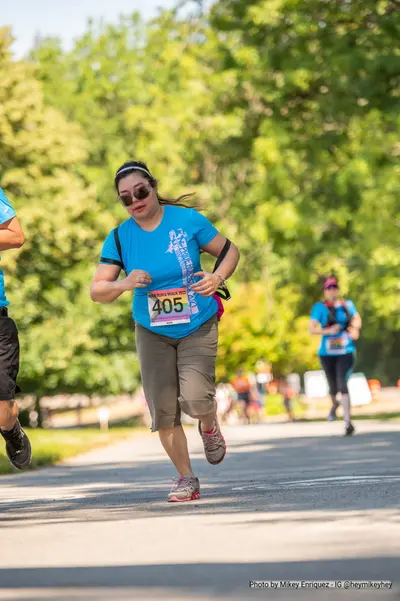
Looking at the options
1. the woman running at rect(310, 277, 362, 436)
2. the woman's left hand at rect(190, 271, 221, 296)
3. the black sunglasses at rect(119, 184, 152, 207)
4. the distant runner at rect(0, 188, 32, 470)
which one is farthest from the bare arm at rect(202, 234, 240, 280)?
the woman running at rect(310, 277, 362, 436)

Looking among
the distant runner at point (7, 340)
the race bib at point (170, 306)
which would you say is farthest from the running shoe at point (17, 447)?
the race bib at point (170, 306)

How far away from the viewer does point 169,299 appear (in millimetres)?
8547

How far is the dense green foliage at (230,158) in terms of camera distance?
22906 millimetres

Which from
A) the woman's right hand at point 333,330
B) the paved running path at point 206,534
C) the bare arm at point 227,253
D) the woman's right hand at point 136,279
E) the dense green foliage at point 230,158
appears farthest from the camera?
the dense green foliage at point 230,158

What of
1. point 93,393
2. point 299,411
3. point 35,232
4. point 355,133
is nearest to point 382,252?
point 355,133

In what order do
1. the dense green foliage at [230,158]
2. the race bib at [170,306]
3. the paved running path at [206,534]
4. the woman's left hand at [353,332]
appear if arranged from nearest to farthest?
1. the paved running path at [206,534]
2. the race bib at [170,306]
3. the woman's left hand at [353,332]
4. the dense green foliage at [230,158]

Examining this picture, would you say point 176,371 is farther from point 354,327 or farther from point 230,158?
point 230,158

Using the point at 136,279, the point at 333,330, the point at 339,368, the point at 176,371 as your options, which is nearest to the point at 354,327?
the point at 333,330

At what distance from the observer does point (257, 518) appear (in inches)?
266

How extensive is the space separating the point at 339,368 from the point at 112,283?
9.54 meters

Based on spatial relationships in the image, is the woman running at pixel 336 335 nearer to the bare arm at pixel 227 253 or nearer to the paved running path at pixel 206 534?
the paved running path at pixel 206 534

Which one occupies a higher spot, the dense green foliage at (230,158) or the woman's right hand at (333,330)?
the dense green foliage at (230,158)

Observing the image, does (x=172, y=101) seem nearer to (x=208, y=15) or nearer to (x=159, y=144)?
(x=159, y=144)

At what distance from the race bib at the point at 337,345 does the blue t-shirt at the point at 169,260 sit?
9029mm
